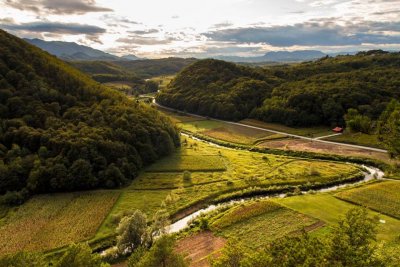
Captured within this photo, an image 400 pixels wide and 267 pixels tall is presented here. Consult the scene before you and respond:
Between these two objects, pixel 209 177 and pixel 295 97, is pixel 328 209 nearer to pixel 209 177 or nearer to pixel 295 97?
pixel 209 177

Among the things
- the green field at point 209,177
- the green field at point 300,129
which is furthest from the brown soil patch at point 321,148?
the green field at point 300,129

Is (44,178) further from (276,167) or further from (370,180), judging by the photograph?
(370,180)

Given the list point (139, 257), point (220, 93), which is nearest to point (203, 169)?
point (139, 257)

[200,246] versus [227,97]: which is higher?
[227,97]

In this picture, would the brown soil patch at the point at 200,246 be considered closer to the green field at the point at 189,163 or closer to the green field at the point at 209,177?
the green field at the point at 209,177

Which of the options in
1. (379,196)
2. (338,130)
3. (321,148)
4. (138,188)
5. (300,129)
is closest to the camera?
(379,196)

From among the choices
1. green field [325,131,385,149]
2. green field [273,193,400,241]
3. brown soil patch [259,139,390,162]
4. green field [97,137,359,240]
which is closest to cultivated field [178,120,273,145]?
brown soil patch [259,139,390,162]

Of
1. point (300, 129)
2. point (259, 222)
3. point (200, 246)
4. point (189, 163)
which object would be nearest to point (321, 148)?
point (300, 129)

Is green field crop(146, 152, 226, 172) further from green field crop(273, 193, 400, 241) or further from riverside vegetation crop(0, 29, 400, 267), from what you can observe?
green field crop(273, 193, 400, 241)
